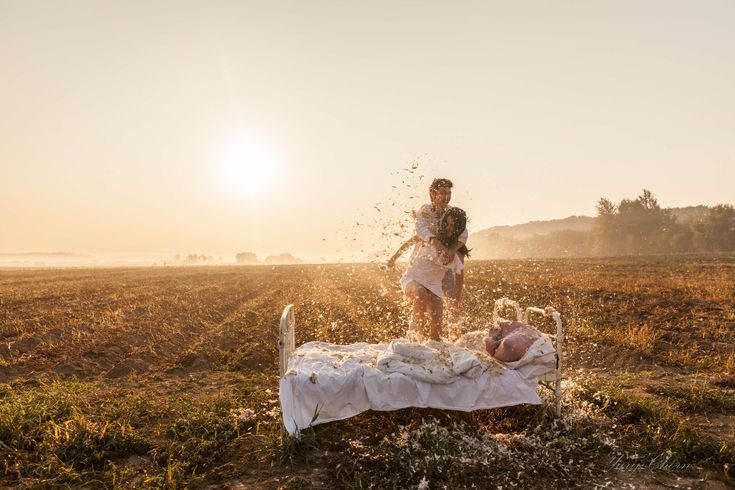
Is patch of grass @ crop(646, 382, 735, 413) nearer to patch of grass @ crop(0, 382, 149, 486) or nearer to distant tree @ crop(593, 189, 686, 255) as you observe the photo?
patch of grass @ crop(0, 382, 149, 486)

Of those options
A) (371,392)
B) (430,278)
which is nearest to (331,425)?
(371,392)

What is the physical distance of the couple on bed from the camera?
261 inches

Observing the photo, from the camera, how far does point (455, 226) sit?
6570mm

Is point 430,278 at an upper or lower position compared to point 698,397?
upper

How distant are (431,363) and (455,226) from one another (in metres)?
2.14

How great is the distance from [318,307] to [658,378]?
1188 centimetres

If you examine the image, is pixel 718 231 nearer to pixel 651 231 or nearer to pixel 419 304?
pixel 651 231

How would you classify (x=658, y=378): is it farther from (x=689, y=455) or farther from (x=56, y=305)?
(x=56, y=305)

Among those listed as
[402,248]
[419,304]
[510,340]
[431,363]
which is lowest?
[431,363]

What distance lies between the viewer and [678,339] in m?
10.7

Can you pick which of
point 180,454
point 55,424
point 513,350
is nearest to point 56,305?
point 55,424

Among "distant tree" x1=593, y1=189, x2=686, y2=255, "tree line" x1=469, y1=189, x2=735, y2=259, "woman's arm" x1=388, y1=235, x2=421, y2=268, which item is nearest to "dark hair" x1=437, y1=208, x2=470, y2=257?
"woman's arm" x1=388, y1=235, x2=421, y2=268

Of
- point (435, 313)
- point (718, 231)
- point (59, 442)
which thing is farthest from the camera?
point (718, 231)

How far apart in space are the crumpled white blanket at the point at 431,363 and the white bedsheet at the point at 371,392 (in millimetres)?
80
